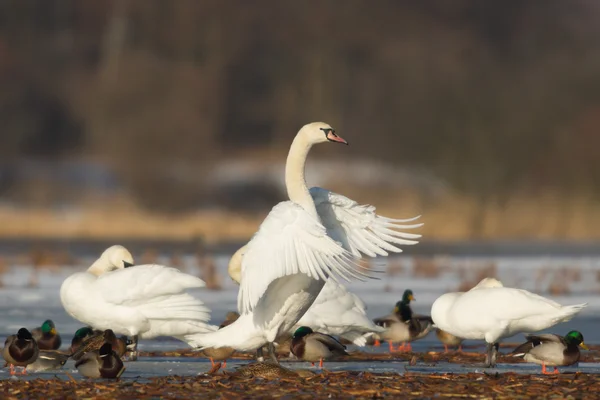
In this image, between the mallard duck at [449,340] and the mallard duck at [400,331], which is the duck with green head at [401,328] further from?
the mallard duck at [449,340]

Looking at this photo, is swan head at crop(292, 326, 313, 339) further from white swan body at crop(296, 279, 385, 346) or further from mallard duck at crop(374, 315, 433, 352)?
mallard duck at crop(374, 315, 433, 352)

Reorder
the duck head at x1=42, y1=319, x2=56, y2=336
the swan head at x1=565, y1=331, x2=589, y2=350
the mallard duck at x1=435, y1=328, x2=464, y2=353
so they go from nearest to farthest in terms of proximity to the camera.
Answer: the swan head at x1=565, y1=331, x2=589, y2=350
the duck head at x1=42, y1=319, x2=56, y2=336
the mallard duck at x1=435, y1=328, x2=464, y2=353

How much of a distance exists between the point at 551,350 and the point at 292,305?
1959 millimetres

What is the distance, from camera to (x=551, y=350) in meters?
10.0

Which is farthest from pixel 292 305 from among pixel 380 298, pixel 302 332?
pixel 380 298

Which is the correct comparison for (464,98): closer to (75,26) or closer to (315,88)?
(315,88)

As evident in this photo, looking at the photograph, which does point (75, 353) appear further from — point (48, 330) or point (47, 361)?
point (48, 330)

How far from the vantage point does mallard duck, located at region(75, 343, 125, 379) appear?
29.6 ft

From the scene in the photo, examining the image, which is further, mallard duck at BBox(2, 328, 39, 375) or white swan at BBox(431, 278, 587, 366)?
white swan at BBox(431, 278, 587, 366)

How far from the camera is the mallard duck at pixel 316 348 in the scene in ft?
33.7

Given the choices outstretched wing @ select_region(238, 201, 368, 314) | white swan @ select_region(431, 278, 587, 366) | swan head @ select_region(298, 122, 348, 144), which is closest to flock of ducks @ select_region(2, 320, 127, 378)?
outstretched wing @ select_region(238, 201, 368, 314)

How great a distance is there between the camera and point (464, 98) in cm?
3550

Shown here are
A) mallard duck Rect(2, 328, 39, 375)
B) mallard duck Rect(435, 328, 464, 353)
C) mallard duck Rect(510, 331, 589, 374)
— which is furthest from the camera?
mallard duck Rect(435, 328, 464, 353)

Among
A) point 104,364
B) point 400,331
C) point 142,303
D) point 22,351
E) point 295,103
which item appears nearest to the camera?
point 104,364
